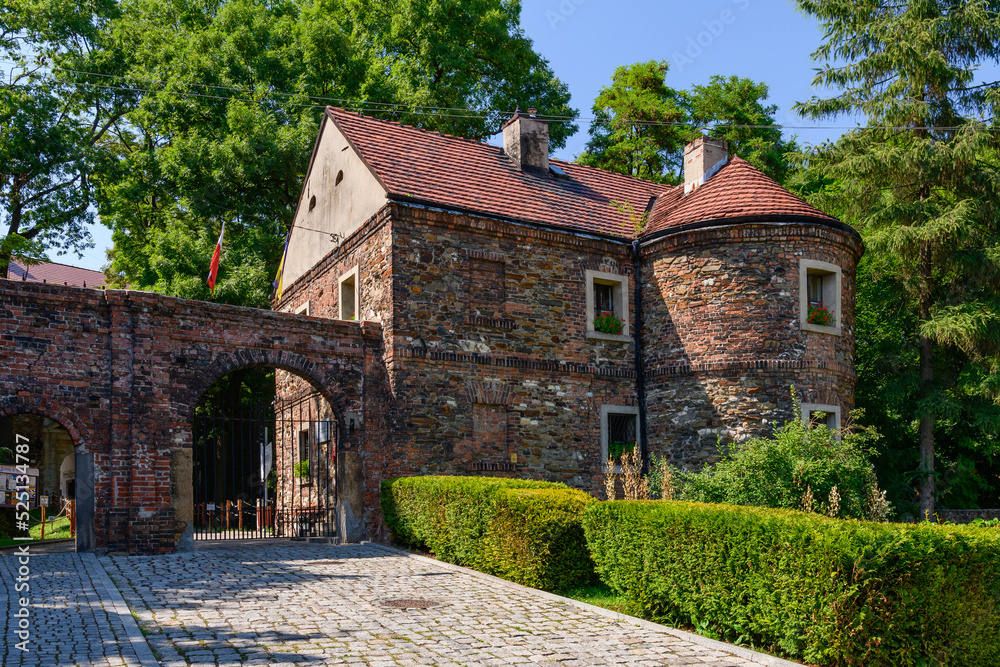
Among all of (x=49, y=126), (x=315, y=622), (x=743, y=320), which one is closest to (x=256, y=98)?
(x=49, y=126)

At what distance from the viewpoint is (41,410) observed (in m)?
14.0

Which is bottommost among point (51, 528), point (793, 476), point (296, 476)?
point (51, 528)

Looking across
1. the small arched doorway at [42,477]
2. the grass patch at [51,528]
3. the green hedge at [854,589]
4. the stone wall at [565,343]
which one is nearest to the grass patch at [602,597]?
the green hedge at [854,589]

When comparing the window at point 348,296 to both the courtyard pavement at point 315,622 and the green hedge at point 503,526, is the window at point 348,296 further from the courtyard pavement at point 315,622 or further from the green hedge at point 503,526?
the courtyard pavement at point 315,622

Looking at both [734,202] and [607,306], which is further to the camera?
[607,306]

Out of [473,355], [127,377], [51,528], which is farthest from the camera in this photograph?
[51,528]

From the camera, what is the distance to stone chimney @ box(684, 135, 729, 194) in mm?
22062

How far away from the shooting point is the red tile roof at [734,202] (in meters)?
18.8

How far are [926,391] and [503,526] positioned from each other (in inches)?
551

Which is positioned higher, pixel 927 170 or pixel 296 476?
pixel 927 170

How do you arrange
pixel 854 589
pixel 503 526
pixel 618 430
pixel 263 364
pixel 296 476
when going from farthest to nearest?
pixel 296 476 → pixel 618 430 → pixel 263 364 → pixel 503 526 → pixel 854 589

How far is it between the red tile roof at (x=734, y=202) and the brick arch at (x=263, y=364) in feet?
27.0

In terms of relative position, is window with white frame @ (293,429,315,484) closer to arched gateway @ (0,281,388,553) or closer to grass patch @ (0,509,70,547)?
arched gateway @ (0,281,388,553)

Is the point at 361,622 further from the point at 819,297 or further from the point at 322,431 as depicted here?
the point at 819,297
